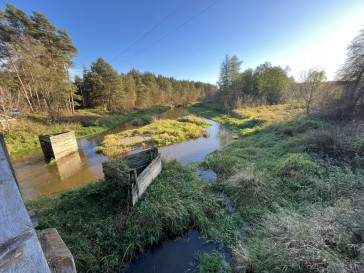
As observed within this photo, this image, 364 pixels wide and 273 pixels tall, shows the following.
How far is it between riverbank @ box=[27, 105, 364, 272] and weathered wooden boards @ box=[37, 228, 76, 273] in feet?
8.89

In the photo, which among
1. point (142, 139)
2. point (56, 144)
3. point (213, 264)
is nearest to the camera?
point (213, 264)

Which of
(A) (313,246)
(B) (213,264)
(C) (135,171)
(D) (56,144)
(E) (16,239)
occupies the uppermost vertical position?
(E) (16,239)

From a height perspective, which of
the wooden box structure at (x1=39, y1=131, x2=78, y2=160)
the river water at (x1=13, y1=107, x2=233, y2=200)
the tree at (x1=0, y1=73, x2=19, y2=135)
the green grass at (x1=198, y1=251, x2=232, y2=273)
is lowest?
the green grass at (x1=198, y1=251, x2=232, y2=273)

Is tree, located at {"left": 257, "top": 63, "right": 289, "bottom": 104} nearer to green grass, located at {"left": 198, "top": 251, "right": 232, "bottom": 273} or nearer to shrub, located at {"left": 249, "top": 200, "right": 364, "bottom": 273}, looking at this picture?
shrub, located at {"left": 249, "top": 200, "right": 364, "bottom": 273}

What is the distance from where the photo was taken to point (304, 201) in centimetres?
411

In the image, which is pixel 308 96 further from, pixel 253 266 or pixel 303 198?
pixel 253 266

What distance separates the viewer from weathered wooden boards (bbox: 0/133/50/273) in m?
0.53

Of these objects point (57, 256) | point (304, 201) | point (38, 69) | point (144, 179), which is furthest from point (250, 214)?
point (38, 69)

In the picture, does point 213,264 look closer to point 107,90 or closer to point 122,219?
point 122,219

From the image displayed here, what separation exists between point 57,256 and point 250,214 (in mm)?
4397

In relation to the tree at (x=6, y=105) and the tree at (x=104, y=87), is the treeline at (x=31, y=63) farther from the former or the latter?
the tree at (x=104, y=87)

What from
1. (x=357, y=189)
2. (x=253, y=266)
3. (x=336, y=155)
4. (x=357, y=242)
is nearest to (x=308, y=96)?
(x=336, y=155)

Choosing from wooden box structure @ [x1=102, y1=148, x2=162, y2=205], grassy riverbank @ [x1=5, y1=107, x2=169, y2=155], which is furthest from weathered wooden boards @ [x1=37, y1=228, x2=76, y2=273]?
grassy riverbank @ [x1=5, y1=107, x2=169, y2=155]

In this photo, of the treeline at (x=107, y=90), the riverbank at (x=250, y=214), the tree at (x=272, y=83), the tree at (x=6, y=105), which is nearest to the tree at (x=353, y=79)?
the riverbank at (x=250, y=214)
